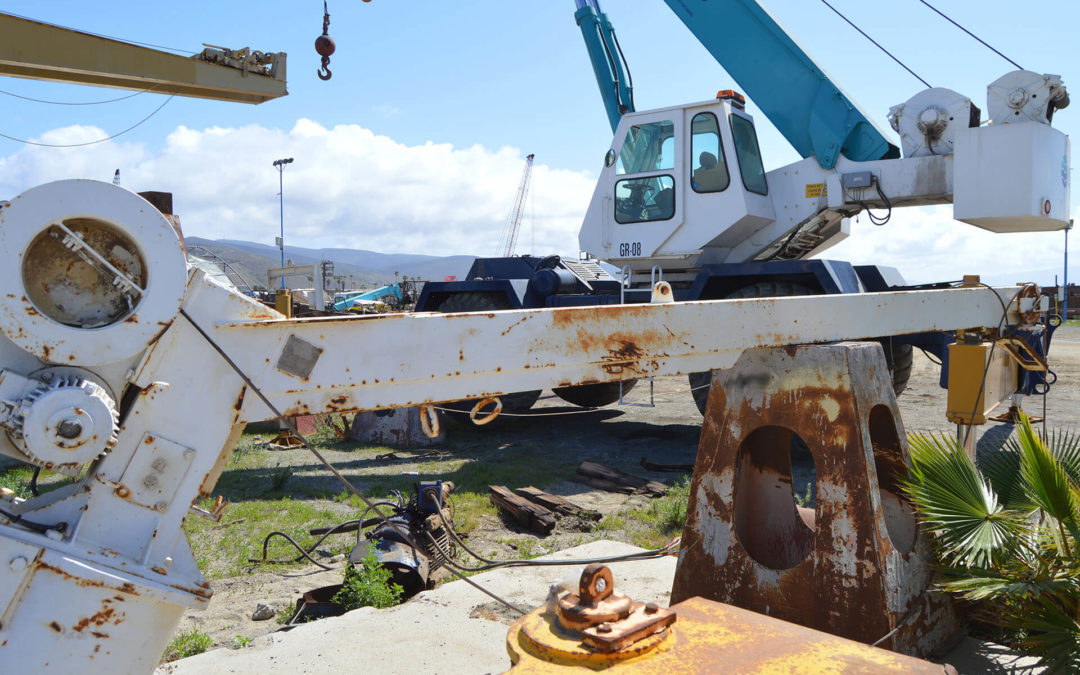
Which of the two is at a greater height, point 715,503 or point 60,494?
point 60,494

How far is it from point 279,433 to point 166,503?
9.66 m

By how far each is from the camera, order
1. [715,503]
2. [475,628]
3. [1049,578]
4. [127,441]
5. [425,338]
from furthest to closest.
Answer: [475,628] → [715,503] → [1049,578] → [425,338] → [127,441]

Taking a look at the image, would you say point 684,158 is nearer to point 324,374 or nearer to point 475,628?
point 475,628

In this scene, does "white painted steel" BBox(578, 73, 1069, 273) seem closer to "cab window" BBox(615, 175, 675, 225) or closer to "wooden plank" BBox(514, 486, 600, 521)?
"cab window" BBox(615, 175, 675, 225)

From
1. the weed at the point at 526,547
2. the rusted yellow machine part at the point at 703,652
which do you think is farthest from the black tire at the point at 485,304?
the rusted yellow machine part at the point at 703,652

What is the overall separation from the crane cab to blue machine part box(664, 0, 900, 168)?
47 centimetres

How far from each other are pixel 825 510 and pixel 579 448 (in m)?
6.49

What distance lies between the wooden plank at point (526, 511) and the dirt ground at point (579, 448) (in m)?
0.10

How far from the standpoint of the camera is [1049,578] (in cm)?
328

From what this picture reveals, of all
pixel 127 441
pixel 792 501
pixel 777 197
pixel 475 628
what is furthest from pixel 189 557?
pixel 777 197

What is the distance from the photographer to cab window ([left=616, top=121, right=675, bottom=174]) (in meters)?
8.98

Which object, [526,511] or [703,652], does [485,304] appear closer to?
[526,511]

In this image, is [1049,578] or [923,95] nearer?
[1049,578]

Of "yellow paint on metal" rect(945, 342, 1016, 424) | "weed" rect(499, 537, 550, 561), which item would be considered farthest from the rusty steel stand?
"weed" rect(499, 537, 550, 561)
